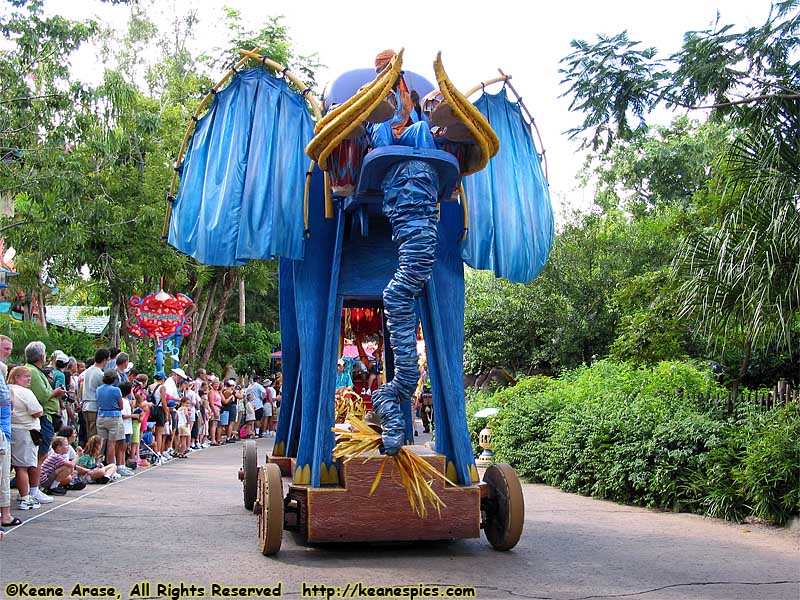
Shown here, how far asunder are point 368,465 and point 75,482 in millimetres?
5736

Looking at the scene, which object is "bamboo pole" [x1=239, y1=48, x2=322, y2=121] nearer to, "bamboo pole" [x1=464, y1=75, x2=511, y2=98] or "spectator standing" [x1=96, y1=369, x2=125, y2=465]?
"bamboo pole" [x1=464, y1=75, x2=511, y2=98]

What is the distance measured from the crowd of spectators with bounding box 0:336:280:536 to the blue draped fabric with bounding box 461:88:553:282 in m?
3.98

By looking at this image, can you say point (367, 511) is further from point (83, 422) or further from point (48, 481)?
point (83, 422)

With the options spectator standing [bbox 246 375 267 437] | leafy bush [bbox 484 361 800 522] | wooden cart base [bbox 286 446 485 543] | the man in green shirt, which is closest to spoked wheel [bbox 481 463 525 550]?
wooden cart base [bbox 286 446 485 543]

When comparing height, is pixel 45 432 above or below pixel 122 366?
below

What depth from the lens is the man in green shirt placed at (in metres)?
9.16

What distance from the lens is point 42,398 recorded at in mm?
9242

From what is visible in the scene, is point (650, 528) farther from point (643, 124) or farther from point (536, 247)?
point (643, 124)

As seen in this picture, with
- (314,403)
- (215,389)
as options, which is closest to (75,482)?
(314,403)

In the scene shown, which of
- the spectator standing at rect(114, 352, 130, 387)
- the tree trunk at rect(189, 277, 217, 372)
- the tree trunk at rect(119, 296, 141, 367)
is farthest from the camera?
the tree trunk at rect(189, 277, 217, 372)

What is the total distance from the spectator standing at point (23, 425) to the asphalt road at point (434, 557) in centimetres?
33

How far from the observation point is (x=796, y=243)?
27.9 feet

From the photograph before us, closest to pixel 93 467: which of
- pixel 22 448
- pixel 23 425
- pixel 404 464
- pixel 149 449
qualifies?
pixel 22 448

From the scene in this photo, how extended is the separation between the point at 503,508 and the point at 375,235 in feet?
7.33
